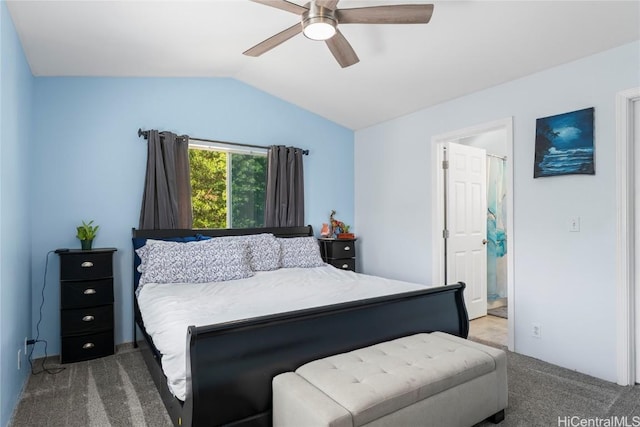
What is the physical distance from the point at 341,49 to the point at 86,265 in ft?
8.88

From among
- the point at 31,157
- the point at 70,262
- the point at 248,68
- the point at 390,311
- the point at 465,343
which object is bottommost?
the point at 465,343

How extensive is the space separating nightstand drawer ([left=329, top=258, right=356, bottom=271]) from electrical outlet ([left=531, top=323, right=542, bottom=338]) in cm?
205

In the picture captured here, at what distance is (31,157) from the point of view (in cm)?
318

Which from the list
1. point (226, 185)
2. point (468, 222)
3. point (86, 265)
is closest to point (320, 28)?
point (226, 185)

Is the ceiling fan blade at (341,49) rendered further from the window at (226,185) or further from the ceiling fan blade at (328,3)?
the window at (226,185)

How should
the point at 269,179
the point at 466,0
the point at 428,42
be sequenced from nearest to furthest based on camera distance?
the point at 466,0
the point at 428,42
the point at 269,179

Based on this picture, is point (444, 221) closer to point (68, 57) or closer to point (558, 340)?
point (558, 340)

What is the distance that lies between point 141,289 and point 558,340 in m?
3.41

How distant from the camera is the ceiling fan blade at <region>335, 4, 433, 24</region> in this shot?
2006 millimetres

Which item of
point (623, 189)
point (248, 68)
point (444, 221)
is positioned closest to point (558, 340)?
point (623, 189)

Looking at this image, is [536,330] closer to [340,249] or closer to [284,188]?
[340,249]

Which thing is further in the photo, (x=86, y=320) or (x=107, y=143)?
(x=107, y=143)

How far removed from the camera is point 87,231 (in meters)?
3.33

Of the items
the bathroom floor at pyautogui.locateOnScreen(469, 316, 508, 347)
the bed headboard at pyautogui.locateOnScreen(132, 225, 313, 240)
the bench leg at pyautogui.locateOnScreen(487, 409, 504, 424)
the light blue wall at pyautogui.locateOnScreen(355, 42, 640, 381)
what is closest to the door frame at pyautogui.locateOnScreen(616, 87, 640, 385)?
the light blue wall at pyautogui.locateOnScreen(355, 42, 640, 381)
